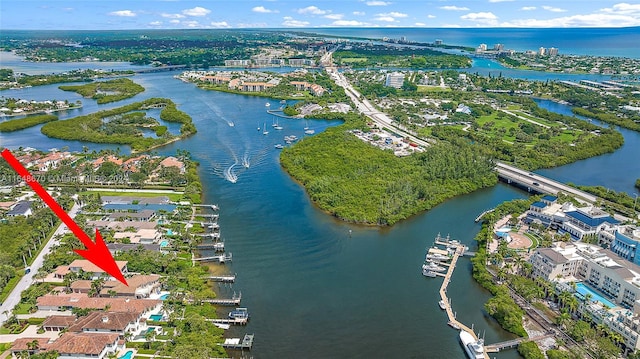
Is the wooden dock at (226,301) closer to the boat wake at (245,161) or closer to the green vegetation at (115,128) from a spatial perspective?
the boat wake at (245,161)

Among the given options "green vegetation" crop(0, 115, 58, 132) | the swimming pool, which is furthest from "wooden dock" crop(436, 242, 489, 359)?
"green vegetation" crop(0, 115, 58, 132)

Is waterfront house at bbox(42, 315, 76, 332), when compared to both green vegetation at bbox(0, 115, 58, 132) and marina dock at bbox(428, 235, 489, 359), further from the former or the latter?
green vegetation at bbox(0, 115, 58, 132)

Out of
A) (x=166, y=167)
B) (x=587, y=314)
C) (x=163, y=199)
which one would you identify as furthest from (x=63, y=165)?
(x=587, y=314)

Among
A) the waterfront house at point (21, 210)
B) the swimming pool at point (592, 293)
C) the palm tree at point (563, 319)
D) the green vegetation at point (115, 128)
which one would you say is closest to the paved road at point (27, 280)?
the waterfront house at point (21, 210)

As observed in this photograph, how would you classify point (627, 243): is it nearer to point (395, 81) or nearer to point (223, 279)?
point (223, 279)

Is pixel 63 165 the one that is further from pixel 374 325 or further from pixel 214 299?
pixel 374 325

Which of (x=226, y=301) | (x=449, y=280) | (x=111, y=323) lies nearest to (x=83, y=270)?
(x=111, y=323)
